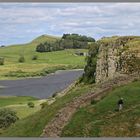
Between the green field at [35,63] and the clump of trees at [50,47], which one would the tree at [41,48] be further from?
the green field at [35,63]

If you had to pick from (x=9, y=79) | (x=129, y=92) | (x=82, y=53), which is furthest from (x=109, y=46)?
(x=129, y=92)

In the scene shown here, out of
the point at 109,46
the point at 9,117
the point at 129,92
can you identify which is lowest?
the point at 9,117

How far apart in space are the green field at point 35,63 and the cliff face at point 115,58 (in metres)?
0.97

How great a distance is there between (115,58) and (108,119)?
279 inches

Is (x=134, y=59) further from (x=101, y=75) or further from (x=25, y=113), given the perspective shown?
(x=25, y=113)

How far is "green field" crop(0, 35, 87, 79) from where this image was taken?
68.3ft

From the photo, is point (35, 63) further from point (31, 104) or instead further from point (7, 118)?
point (7, 118)

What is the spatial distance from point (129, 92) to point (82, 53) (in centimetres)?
675

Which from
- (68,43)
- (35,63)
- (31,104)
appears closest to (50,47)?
(35,63)

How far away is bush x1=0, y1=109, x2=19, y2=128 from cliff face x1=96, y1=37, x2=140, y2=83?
3.96 meters

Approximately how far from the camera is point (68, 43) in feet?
69.8

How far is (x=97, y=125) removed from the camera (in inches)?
584

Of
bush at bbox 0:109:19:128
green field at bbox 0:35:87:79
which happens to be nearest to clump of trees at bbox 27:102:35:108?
bush at bbox 0:109:19:128

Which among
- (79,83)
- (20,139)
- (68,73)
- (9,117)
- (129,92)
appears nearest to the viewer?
(20,139)
